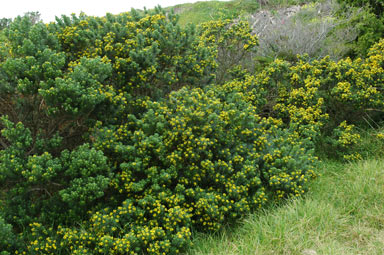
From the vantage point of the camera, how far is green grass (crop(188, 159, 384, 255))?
10.9ft

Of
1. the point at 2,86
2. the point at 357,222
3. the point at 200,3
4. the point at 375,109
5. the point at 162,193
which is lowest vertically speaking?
the point at 357,222

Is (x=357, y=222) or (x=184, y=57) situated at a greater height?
(x=184, y=57)

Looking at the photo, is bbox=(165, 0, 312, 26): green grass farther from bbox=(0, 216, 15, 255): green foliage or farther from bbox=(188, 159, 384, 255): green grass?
bbox=(0, 216, 15, 255): green foliage

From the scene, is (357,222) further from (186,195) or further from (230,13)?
(230,13)

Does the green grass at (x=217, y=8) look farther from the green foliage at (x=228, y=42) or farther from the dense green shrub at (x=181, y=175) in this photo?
the dense green shrub at (x=181, y=175)

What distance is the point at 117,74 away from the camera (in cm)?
455

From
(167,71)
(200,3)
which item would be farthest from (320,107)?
(200,3)

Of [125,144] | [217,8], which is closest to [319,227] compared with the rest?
[125,144]

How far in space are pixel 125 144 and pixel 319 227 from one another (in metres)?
2.39

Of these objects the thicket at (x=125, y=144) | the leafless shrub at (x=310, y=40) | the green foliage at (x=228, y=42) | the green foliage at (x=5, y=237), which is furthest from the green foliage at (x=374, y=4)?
the green foliage at (x=5, y=237)

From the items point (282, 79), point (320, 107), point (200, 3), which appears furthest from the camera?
point (200, 3)

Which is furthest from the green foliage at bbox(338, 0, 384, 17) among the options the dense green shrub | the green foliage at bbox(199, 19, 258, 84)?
the dense green shrub

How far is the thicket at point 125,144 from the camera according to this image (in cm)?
348

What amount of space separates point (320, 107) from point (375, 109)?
0.91 meters
